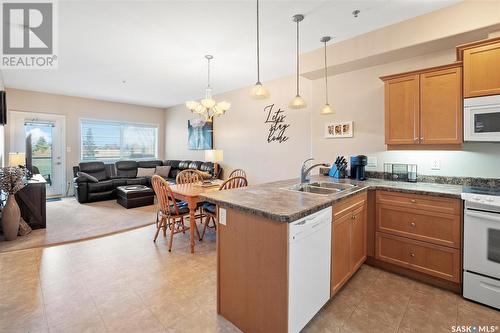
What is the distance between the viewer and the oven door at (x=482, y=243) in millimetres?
1937

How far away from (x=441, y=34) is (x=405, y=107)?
0.78m

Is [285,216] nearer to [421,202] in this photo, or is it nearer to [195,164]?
→ [421,202]

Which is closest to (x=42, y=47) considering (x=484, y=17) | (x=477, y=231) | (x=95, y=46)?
(x=95, y=46)

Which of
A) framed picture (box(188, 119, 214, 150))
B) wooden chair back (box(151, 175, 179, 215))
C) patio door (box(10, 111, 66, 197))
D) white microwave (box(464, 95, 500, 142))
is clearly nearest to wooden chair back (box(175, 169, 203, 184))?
wooden chair back (box(151, 175, 179, 215))

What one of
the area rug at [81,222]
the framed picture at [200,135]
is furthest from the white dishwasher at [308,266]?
the framed picture at [200,135]

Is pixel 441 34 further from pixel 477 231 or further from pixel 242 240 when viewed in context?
pixel 242 240

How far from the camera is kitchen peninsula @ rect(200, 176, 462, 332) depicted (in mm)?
1506

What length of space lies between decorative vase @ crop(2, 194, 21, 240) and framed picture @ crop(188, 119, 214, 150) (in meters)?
4.07

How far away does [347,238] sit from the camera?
7.15 ft

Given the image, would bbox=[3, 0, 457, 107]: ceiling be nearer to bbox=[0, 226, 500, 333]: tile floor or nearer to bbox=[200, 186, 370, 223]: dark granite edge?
bbox=[200, 186, 370, 223]: dark granite edge

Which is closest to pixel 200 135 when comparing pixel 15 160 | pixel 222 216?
pixel 15 160

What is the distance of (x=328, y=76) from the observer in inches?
142

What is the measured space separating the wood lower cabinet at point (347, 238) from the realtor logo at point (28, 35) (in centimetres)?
359

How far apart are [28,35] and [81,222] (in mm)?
2926
